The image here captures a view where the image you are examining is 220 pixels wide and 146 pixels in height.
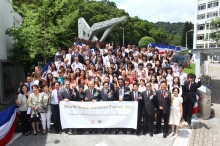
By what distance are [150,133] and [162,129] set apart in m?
0.70

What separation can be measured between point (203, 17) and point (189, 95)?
6179cm

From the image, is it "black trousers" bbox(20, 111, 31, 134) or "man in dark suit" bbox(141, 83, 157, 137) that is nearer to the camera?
"man in dark suit" bbox(141, 83, 157, 137)

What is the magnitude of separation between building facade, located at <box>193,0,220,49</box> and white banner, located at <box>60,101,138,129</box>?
56911 millimetres

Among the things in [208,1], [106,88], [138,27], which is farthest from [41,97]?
[208,1]

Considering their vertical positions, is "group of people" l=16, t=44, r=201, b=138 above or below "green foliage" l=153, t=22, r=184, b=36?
below

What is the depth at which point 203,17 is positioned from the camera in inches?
2413

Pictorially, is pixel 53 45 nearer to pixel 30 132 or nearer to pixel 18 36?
pixel 18 36

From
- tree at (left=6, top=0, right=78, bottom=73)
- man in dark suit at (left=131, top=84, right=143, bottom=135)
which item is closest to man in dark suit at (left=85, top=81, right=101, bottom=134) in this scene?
man in dark suit at (left=131, top=84, right=143, bottom=135)

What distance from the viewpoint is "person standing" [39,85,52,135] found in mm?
6719

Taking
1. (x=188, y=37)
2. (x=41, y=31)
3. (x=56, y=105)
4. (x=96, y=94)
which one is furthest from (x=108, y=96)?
(x=188, y=37)

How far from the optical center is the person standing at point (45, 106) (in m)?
6.72

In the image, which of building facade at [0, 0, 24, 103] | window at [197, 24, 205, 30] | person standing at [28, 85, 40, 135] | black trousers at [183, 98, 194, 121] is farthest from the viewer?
window at [197, 24, 205, 30]

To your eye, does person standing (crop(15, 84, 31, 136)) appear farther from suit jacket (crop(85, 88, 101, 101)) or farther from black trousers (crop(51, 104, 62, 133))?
suit jacket (crop(85, 88, 101, 101))

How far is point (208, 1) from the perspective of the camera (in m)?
59.2
